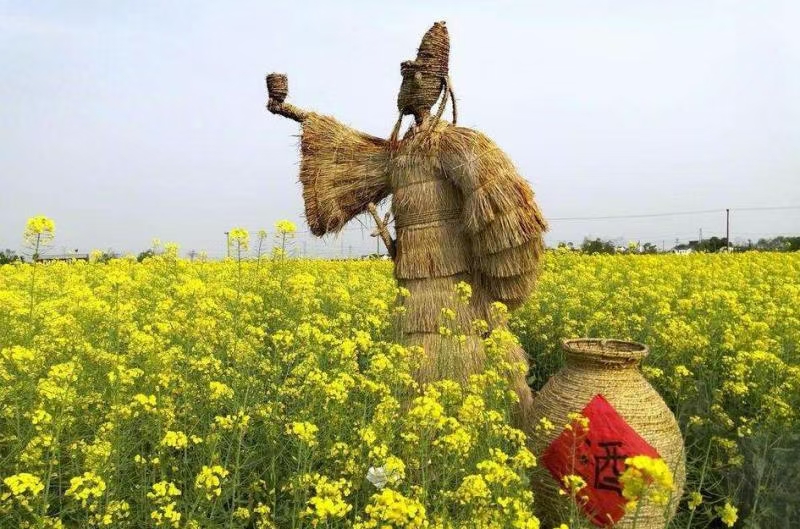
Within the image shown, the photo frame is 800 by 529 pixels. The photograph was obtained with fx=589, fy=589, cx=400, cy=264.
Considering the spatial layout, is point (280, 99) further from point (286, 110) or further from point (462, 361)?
point (462, 361)

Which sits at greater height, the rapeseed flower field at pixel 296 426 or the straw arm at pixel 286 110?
the straw arm at pixel 286 110

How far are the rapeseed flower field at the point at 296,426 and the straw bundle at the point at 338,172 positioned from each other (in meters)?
0.61

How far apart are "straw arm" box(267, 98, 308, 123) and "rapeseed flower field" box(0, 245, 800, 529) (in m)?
1.23

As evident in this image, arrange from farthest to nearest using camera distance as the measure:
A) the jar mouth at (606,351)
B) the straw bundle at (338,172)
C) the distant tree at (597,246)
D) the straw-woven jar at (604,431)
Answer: the distant tree at (597,246) → the straw bundle at (338,172) → the jar mouth at (606,351) → the straw-woven jar at (604,431)

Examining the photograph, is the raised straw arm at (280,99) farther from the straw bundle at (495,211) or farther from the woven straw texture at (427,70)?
the straw bundle at (495,211)

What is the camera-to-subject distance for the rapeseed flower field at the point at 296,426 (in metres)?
1.88

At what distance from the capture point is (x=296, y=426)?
188 centimetres

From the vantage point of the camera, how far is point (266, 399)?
117 inches

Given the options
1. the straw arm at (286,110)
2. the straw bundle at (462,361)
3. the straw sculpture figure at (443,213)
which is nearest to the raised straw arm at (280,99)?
the straw arm at (286,110)

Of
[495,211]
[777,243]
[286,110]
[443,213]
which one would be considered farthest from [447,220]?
[777,243]

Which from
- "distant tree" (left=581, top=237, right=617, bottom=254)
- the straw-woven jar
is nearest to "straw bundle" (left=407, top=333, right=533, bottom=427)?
the straw-woven jar

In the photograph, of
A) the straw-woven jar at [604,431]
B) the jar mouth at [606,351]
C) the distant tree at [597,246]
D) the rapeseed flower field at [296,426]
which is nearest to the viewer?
the rapeseed flower field at [296,426]

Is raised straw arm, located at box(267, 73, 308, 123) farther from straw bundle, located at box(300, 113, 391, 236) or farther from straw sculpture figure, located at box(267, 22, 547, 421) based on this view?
straw sculpture figure, located at box(267, 22, 547, 421)

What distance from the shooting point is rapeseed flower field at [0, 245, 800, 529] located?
1884mm
